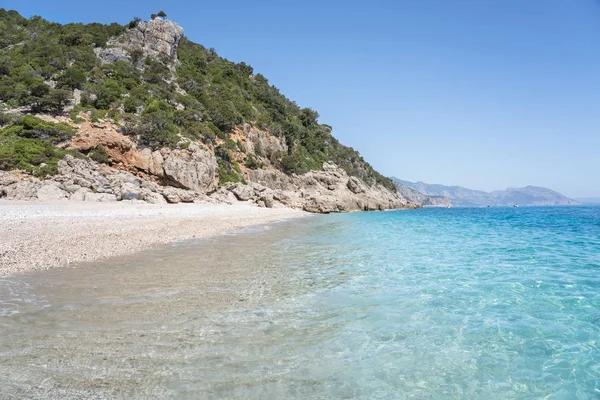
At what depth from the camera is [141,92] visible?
125ft

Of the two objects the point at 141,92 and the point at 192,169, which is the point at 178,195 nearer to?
the point at 192,169

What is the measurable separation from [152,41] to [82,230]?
4547 cm

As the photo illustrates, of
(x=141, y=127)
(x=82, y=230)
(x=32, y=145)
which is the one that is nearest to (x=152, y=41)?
(x=141, y=127)

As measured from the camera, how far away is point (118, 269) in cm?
956

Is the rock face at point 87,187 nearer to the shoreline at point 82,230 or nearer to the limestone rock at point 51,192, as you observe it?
the limestone rock at point 51,192

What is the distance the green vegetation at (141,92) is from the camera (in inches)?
1246

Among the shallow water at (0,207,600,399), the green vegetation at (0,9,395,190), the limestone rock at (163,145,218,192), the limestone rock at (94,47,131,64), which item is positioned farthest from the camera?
the limestone rock at (94,47,131,64)

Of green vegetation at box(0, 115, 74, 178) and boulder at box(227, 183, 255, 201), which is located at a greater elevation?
green vegetation at box(0, 115, 74, 178)

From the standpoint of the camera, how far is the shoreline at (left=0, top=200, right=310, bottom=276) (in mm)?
10156

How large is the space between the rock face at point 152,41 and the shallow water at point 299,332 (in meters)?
46.1

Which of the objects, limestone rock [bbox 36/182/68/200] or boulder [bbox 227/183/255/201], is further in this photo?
boulder [bbox 227/183/255/201]

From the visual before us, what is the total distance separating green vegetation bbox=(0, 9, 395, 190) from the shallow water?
23111mm

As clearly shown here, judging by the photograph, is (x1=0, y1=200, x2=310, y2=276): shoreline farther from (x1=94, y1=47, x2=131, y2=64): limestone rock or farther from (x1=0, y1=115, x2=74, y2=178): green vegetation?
(x1=94, y1=47, x2=131, y2=64): limestone rock

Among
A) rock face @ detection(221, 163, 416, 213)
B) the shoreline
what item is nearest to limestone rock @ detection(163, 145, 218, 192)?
rock face @ detection(221, 163, 416, 213)
